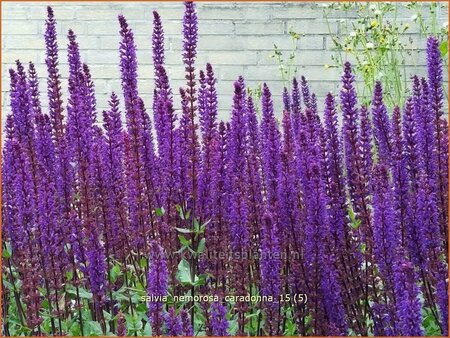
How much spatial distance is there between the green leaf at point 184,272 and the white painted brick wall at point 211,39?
3.87 metres

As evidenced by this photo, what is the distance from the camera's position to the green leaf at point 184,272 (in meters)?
2.39

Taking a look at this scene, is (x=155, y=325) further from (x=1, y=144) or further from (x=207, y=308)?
(x=1, y=144)

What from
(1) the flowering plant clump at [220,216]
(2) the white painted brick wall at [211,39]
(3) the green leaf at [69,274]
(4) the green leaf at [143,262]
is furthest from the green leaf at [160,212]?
(2) the white painted brick wall at [211,39]

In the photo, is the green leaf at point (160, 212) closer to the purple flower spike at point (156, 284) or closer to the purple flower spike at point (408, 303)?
the purple flower spike at point (156, 284)

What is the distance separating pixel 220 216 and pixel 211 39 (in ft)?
13.4

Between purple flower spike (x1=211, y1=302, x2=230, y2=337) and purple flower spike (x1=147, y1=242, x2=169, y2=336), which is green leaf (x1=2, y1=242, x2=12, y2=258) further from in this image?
purple flower spike (x1=211, y1=302, x2=230, y2=337)

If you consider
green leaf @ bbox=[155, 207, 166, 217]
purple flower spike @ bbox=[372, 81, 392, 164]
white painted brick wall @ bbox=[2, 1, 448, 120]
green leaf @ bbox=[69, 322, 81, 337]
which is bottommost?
green leaf @ bbox=[69, 322, 81, 337]

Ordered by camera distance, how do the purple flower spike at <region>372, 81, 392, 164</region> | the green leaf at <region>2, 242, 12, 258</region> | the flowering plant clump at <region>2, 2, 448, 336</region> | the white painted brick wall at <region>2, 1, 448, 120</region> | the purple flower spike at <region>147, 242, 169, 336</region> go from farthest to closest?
the white painted brick wall at <region>2, 1, 448, 120</region>
the purple flower spike at <region>372, 81, 392, 164</region>
the green leaf at <region>2, 242, 12, 258</region>
the flowering plant clump at <region>2, 2, 448, 336</region>
the purple flower spike at <region>147, 242, 169, 336</region>

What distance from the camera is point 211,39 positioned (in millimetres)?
6363

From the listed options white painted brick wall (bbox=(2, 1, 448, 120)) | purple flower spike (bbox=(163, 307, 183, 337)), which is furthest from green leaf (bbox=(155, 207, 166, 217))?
white painted brick wall (bbox=(2, 1, 448, 120))

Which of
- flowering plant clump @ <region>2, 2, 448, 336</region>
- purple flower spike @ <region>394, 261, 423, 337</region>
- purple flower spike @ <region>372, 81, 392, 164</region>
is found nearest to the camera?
purple flower spike @ <region>394, 261, 423, 337</region>

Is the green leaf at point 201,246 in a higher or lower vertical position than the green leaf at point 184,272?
higher

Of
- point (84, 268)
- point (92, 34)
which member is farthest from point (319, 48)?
point (84, 268)

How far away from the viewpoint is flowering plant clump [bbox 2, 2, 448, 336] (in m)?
2.31
